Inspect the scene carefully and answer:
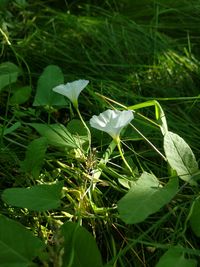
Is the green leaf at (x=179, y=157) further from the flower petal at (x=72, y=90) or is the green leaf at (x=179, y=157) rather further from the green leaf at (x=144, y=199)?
the flower petal at (x=72, y=90)

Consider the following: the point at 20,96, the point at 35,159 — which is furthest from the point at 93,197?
the point at 20,96

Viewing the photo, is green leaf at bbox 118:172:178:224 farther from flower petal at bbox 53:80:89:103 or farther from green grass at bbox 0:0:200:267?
flower petal at bbox 53:80:89:103

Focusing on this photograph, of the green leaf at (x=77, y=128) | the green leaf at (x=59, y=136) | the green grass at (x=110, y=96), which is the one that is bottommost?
the green grass at (x=110, y=96)

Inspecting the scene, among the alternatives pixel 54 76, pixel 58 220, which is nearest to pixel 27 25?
pixel 54 76

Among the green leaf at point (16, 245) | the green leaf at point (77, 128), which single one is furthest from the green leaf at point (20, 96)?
the green leaf at point (16, 245)

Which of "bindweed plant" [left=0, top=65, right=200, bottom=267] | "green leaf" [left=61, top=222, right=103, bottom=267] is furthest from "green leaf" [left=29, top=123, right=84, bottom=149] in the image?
"green leaf" [left=61, top=222, right=103, bottom=267]

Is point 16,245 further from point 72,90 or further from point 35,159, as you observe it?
point 72,90

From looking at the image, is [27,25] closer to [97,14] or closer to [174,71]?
[97,14]
